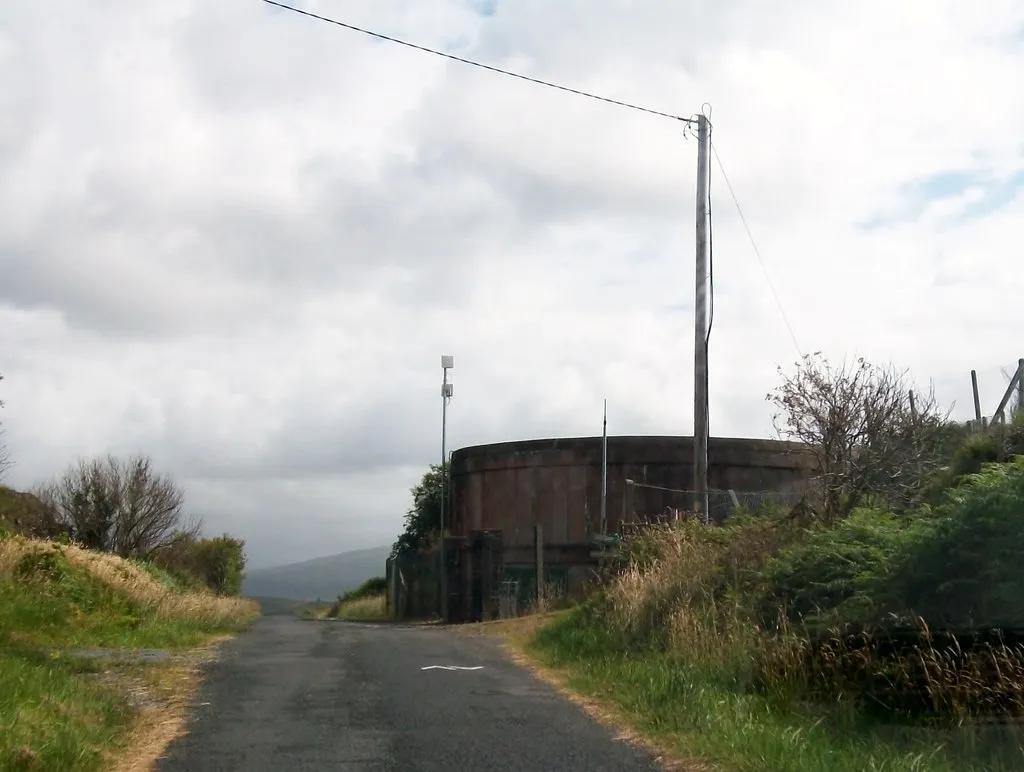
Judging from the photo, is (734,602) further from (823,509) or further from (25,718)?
(25,718)

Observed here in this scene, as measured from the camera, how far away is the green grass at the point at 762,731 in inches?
290

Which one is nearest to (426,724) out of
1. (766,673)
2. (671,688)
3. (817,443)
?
(671,688)

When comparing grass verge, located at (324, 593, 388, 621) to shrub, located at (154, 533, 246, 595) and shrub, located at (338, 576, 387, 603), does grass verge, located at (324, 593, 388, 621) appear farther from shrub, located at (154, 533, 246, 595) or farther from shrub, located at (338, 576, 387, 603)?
shrub, located at (154, 533, 246, 595)

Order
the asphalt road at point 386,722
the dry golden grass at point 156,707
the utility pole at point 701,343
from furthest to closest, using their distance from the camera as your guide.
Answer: the utility pole at point 701,343 < the dry golden grass at point 156,707 < the asphalt road at point 386,722

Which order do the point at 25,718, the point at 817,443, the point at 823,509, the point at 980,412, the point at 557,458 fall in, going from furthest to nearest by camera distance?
the point at 557,458
the point at 980,412
the point at 817,443
the point at 823,509
the point at 25,718

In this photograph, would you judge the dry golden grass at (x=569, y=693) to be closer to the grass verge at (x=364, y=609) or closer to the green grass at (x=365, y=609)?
the grass verge at (x=364, y=609)

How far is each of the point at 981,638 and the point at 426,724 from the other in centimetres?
436

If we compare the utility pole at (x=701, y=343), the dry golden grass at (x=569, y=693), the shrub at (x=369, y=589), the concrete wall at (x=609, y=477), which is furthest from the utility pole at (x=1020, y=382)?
the shrub at (x=369, y=589)

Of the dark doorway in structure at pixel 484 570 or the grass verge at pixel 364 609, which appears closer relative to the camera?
the dark doorway in structure at pixel 484 570

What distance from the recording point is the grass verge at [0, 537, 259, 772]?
7.85 metres

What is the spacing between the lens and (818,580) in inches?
429

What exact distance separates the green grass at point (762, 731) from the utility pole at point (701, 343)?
5651 millimetres

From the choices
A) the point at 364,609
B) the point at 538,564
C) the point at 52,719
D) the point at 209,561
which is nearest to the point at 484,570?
the point at 538,564

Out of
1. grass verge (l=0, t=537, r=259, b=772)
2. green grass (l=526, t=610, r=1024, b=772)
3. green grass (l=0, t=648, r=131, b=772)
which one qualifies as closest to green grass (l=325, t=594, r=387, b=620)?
grass verge (l=0, t=537, r=259, b=772)
